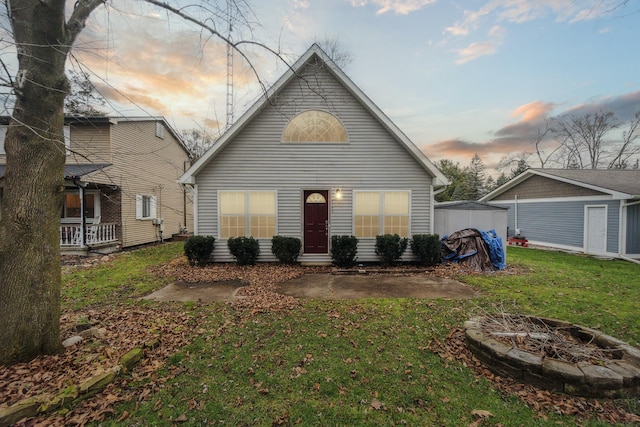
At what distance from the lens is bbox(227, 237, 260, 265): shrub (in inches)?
345

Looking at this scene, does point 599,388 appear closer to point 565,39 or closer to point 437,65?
point 565,39

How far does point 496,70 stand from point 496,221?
6964mm

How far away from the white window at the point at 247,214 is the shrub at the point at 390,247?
3770mm

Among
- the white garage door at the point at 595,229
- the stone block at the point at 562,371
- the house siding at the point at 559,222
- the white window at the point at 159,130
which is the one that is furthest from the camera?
the white window at the point at 159,130

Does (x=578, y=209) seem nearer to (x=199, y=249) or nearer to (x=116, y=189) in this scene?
(x=199, y=249)

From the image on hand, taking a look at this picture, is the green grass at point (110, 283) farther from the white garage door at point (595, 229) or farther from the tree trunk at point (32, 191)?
the white garage door at point (595, 229)

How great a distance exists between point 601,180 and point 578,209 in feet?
7.00

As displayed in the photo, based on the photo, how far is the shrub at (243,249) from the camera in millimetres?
8758

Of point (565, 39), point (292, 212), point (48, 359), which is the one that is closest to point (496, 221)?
point (565, 39)

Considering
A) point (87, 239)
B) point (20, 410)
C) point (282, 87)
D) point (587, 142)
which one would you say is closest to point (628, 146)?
point (587, 142)

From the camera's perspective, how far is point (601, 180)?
13070mm

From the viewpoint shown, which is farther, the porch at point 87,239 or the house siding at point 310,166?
the porch at point 87,239

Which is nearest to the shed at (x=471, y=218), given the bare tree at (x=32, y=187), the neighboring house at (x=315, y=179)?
the neighboring house at (x=315, y=179)

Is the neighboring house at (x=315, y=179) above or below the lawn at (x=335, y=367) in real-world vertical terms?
above
